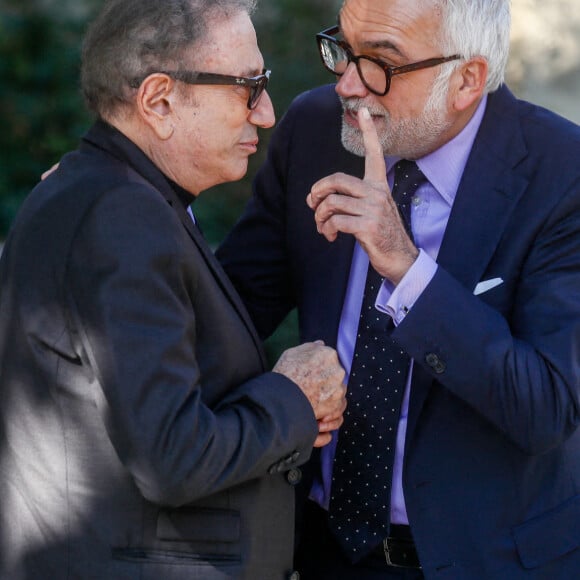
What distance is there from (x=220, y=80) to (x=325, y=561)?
1.23 meters

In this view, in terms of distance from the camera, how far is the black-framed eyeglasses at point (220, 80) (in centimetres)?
227

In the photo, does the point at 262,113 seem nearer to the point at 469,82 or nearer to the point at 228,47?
the point at 228,47

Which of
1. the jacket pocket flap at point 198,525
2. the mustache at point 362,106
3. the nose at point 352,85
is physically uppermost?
the nose at point 352,85

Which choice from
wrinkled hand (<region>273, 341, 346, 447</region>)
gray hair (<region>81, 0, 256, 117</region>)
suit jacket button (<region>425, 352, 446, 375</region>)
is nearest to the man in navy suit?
suit jacket button (<region>425, 352, 446, 375</region>)

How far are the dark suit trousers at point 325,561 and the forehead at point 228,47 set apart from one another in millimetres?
1125

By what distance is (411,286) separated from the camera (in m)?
2.37

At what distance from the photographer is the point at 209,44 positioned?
2289 millimetres

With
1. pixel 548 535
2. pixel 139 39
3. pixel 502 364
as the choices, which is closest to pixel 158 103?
pixel 139 39

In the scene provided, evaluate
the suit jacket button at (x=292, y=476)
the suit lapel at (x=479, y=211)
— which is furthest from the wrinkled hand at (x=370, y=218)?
the suit jacket button at (x=292, y=476)

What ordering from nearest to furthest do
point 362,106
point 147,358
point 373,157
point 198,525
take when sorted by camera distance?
1. point 147,358
2. point 198,525
3. point 373,157
4. point 362,106

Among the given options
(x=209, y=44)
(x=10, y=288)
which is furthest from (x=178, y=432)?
(x=209, y=44)

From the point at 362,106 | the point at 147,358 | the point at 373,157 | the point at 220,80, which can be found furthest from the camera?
the point at 362,106

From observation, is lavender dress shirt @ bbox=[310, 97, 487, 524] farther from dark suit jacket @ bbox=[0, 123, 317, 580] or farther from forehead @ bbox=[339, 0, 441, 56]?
dark suit jacket @ bbox=[0, 123, 317, 580]

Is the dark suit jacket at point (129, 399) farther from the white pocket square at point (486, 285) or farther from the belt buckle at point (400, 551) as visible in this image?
the white pocket square at point (486, 285)
